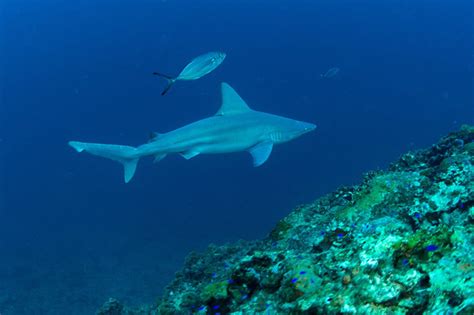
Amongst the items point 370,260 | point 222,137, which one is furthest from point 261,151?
point 370,260

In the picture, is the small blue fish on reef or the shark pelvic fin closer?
the small blue fish on reef

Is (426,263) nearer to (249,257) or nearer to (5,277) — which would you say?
(249,257)

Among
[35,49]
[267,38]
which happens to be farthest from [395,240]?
[35,49]

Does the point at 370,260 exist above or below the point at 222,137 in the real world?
below

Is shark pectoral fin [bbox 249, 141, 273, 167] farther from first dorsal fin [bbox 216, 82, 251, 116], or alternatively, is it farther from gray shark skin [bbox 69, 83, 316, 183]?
first dorsal fin [bbox 216, 82, 251, 116]

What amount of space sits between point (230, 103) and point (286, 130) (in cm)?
144

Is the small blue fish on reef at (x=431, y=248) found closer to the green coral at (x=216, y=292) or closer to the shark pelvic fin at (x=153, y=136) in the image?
the green coral at (x=216, y=292)

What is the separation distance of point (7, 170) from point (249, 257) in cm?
6052

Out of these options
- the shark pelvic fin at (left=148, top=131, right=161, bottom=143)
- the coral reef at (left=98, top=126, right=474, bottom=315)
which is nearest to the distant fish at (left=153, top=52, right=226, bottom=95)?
the shark pelvic fin at (left=148, top=131, right=161, bottom=143)

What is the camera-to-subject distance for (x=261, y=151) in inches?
359

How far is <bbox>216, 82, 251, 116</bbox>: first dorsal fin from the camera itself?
8.88 meters

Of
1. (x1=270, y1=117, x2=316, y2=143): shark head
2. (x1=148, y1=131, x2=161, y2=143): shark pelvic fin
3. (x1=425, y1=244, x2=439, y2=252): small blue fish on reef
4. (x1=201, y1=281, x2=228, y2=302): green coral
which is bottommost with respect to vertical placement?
(x1=425, y1=244, x2=439, y2=252): small blue fish on reef

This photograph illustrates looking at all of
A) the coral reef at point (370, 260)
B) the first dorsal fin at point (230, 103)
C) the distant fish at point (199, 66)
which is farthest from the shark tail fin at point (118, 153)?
the coral reef at point (370, 260)

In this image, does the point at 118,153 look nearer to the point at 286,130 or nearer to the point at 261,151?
the point at 261,151
